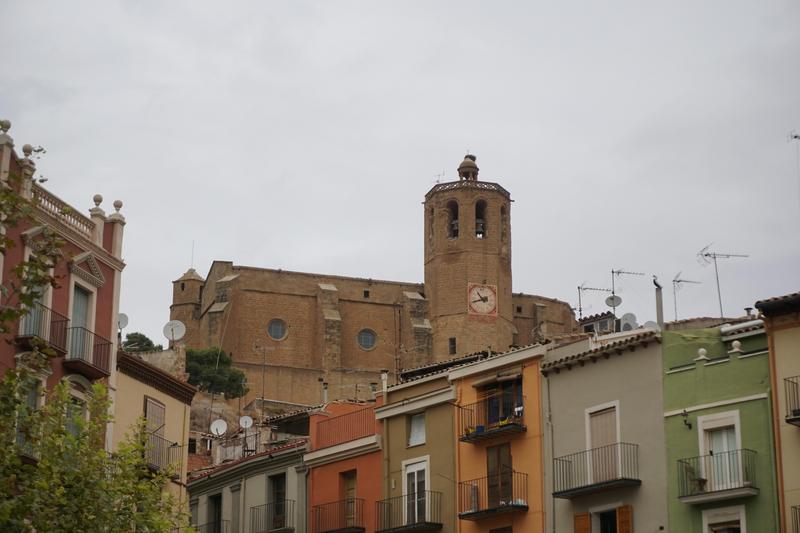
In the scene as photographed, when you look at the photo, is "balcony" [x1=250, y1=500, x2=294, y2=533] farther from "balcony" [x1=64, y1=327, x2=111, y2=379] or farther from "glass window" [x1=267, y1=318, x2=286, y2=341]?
"glass window" [x1=267, y1=318, x2=286, y2=341]

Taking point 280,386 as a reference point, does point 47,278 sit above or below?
below

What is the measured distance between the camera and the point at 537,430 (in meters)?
36.3

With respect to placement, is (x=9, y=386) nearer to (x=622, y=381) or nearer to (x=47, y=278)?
(x=47, y=278)

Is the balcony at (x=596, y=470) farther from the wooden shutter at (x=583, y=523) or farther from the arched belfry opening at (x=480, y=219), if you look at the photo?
the arched belfry opening at (x=480, y=219)

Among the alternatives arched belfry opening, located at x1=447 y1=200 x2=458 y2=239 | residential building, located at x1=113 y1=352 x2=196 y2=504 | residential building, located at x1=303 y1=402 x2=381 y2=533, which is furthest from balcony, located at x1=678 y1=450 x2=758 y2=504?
arched belfry opening, located at x1=447 y1=200 x2=458 y2=239

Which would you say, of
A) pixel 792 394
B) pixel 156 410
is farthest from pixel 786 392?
pixel 156 410

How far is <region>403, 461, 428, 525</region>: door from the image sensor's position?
3869cm

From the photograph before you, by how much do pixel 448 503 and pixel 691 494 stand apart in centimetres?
829

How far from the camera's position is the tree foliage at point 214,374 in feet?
321

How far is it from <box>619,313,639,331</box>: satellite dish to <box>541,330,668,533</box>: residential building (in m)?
6.38

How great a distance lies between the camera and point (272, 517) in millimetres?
42062

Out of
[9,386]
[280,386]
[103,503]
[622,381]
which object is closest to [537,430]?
[622,381]

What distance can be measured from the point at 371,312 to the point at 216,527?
6463 centimetres

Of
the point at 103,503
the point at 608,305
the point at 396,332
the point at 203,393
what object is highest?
the point at 396,332
